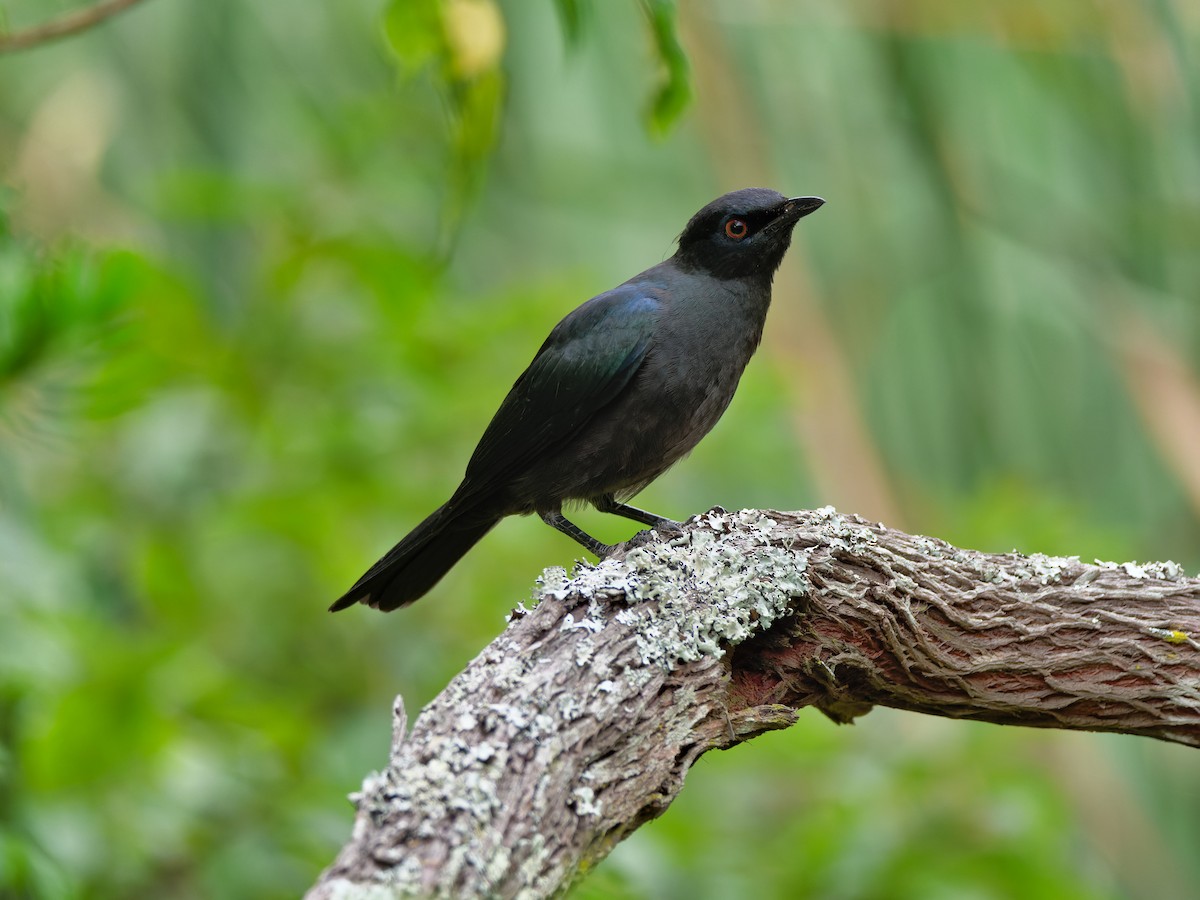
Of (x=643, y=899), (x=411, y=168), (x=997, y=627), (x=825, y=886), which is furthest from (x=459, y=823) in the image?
(x=411, y=168)

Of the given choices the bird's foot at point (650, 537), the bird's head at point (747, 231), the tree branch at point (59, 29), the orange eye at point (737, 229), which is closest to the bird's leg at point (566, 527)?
the bird's foot at point (650, 537)

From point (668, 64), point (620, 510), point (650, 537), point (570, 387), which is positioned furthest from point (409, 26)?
point (620, 510)

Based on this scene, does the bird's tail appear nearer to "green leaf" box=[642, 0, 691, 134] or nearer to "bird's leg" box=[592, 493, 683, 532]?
"bird's leg" box=[592, 493, 683, 532]

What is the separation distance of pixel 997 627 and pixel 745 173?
4285mm

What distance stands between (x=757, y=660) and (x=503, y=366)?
7.77 feet

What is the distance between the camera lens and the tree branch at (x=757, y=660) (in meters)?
1.95

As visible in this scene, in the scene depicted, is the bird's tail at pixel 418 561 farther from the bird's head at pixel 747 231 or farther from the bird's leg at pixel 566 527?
the bird's head at pixel 747 231

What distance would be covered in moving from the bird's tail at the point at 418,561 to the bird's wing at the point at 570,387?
0.48ft

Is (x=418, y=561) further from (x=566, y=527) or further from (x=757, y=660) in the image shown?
(x=757, y=660)

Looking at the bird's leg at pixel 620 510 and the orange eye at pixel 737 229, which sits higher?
the orange eye at pixel 737 229

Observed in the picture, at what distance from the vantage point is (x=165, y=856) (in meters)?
3.65

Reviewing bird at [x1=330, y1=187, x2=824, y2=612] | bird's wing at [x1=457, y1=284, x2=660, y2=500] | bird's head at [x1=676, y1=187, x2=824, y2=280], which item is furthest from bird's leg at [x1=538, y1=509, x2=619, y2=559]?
bird's head at [x1=676, y1=187, x2=824, y2=280]

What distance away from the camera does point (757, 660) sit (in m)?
2.60

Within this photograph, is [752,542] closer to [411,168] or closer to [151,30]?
[411,168]
